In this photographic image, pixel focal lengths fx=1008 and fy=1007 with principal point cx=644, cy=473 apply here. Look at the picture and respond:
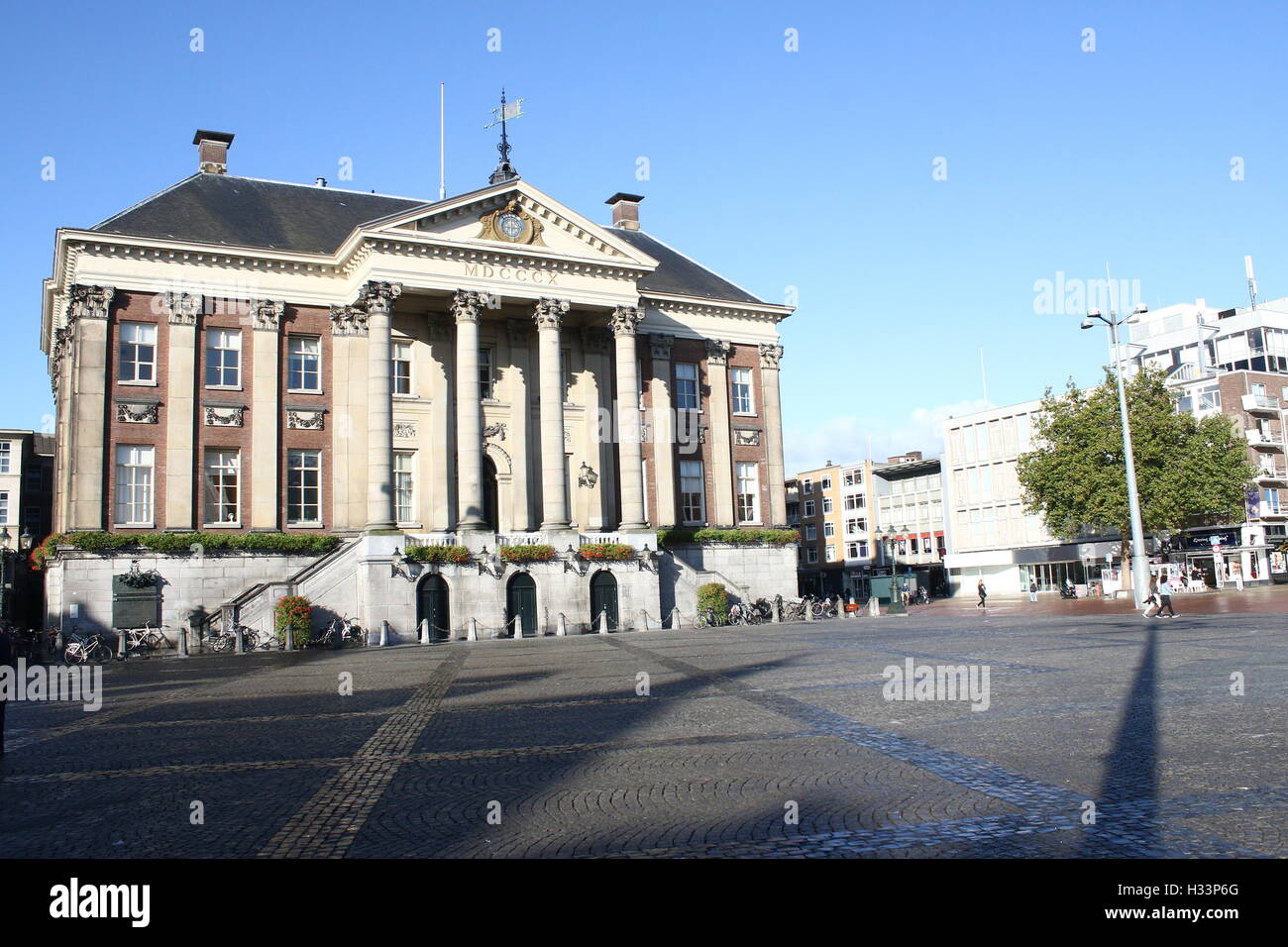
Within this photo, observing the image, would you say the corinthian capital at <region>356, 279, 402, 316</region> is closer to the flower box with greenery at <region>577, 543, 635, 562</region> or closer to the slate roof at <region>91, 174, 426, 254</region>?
the slate roof at <region>91, 174, 426, 254</region>

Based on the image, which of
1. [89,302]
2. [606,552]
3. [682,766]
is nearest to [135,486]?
[89,302]

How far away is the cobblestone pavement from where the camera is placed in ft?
23.5

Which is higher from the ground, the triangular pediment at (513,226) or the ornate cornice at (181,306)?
the triangular pediment at (513,226)

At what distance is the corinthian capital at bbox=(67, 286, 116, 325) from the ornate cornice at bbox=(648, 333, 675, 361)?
75.7 ft

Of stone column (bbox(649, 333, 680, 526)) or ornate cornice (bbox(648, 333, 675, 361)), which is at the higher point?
ornate cornice (bbox(648, 333, 675, 361))

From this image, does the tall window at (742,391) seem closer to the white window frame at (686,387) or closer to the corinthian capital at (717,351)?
the corinthian capital at (717,351)

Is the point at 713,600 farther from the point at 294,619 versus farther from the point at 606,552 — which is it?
the point at 294,619

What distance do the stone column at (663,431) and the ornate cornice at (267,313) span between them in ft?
55.7

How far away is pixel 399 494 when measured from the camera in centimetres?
4256

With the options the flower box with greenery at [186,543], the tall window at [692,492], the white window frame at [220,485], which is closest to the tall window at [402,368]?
the white window frame at [220,485]

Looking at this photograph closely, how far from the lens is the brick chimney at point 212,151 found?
45094 millimetres

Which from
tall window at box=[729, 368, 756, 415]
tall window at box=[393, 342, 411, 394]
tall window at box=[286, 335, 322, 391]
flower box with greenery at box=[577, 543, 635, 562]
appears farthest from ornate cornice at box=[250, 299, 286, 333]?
tall window at box=[729, 368, 756, 415]

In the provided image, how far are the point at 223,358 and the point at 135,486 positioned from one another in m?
6.05

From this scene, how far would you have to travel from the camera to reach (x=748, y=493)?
51219mm
